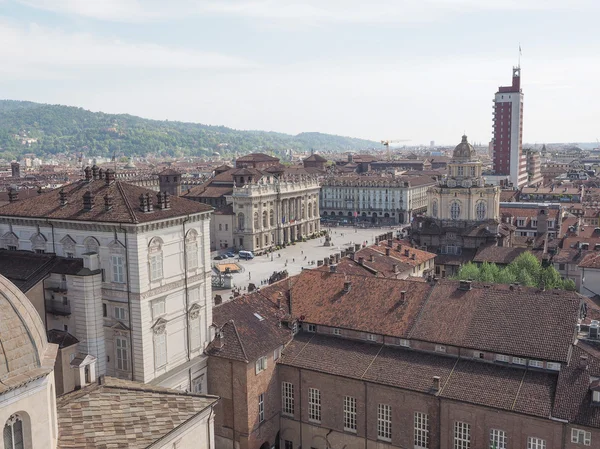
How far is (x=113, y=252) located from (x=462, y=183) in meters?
92.9

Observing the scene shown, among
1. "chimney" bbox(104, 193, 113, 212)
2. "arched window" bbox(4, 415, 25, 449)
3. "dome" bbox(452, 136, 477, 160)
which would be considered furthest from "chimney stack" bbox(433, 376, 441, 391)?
"dome" bbox(452, 136, 477, 160)

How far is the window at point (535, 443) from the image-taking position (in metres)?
41.8

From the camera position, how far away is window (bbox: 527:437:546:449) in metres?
41.8

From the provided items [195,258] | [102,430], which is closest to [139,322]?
[195,258]

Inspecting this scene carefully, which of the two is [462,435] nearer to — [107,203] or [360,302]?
[360,302]

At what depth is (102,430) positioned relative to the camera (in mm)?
32062

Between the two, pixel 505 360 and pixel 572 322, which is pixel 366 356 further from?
pixel 572 322

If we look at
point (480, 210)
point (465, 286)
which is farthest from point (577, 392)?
point (480, 210)

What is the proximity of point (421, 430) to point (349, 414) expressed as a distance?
19.5ft

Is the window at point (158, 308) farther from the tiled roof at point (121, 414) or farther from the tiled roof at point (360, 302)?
the tiled roof at point (360, 302)

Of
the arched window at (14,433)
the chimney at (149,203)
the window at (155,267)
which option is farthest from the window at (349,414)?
the arched window at (14,433)

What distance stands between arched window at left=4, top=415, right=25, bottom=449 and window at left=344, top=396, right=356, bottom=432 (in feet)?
88.6

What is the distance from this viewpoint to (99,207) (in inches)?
1905

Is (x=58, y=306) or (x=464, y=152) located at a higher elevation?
(x=464, y=152)
